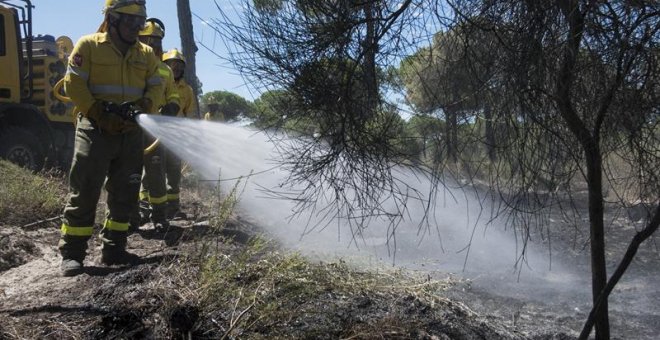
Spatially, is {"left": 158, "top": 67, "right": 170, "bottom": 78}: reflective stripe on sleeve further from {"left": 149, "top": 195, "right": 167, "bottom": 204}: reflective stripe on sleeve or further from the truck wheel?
the truck wheel

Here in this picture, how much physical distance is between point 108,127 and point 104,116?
9 cm

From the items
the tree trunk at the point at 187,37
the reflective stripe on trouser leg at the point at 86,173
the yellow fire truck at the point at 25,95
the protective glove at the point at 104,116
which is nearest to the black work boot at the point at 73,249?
the reflective stripe on trouser leg at the point at 86,173

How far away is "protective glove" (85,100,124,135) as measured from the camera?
14.7ft

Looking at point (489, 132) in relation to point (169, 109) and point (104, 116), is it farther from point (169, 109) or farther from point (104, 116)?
point (169, 109)

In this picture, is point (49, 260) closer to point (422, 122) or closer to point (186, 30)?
point (422, 122)

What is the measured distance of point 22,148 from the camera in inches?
360

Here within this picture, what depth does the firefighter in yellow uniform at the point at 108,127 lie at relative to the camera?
4.52m

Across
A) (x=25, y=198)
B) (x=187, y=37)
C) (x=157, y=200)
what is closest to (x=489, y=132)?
(x=157, y=200)

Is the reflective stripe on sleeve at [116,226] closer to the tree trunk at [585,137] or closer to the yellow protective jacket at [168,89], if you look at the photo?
the yellow protective jacket at [168,89]

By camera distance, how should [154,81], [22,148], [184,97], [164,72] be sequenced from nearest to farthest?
[154,81] < [164,72] < [184,97] < [22,148]

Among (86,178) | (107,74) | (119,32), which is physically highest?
(119,32)

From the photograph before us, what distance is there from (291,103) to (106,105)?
1914mm

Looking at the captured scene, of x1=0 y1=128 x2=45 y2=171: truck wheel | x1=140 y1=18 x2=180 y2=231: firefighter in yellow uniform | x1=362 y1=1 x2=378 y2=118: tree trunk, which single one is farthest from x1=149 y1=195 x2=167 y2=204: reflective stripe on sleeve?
x1=362 y1=1 x2=378 y2=118: tree trunk

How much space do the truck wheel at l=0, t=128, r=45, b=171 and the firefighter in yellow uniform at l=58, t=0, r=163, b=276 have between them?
4862 millimetres
